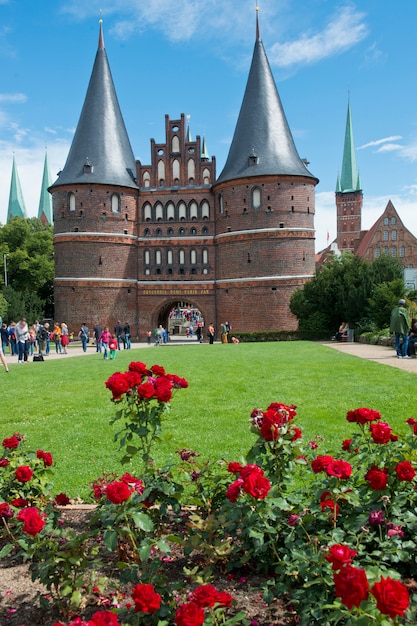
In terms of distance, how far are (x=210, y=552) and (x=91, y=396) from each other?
714 cm

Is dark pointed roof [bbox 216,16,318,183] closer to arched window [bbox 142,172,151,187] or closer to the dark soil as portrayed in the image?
arched window [bbox 142,172,151,187]

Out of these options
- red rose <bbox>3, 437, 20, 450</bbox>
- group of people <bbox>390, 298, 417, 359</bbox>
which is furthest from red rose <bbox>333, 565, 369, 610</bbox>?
group of people <bbox>390, 298, 417, 359</bbox>

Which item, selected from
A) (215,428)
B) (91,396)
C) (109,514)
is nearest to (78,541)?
(109,514)

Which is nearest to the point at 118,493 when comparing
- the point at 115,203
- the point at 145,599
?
the point at 145,599

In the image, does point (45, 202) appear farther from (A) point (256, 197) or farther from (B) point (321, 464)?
(B) point (321, 464)

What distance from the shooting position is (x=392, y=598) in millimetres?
1658

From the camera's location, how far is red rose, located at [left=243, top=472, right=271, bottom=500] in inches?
106

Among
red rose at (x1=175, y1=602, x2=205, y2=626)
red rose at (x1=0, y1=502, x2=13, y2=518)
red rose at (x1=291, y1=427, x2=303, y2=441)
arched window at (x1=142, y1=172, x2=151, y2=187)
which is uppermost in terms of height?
arched window at (x1=142, y1=172, x2=151, y2=187)

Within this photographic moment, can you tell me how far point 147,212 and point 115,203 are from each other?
244cm

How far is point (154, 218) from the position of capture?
128ft

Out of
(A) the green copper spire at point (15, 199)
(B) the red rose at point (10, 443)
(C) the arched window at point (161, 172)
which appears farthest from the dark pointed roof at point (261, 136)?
(A) the green copper spire at point (15, 199)

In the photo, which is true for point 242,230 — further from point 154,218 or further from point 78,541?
point 78,541

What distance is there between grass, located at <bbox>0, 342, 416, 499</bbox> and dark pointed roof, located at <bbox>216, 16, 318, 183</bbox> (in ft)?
79.5

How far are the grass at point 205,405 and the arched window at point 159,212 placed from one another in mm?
25966
